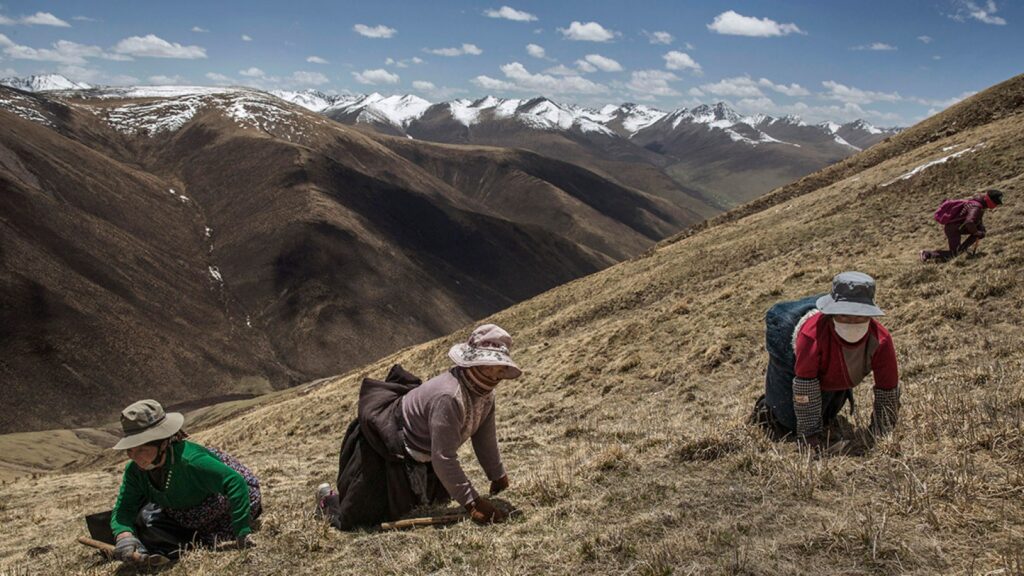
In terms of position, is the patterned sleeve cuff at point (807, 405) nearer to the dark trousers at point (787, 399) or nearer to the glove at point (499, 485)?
the dark trousers at point (787, 399)

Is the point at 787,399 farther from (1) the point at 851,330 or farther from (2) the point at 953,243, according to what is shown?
(2) the point at 953,243

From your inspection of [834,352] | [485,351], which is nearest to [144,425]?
[485,351]

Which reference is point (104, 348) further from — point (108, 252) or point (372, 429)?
point (372, 429)

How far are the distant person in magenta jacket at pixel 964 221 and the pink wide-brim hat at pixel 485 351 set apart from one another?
1303cm

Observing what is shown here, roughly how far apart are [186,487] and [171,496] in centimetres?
18

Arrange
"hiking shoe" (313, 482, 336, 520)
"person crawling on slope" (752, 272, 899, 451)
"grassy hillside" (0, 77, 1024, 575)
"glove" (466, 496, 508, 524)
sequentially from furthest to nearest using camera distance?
"hiking shoe" (313, 482, 336, 520) < "person crawling on slope" (752, 272, 899, 451) < "glove" (466, 496, 508, 524) < "grassy hillside" (0, 77, 1024, 575)

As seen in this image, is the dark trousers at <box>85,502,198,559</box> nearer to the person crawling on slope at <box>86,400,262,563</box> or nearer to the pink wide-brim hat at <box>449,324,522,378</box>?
the person crawling on slope at <box>86,400,262,563</box>

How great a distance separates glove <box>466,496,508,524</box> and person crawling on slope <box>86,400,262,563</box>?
221 cm

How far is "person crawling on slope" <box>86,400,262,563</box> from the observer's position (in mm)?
5730

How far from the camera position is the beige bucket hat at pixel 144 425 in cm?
554

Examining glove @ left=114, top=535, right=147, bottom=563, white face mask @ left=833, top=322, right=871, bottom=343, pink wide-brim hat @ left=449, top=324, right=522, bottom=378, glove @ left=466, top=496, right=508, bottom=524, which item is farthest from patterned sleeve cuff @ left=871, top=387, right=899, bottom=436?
glove @ left=114, top=535, right=147, bottom=563

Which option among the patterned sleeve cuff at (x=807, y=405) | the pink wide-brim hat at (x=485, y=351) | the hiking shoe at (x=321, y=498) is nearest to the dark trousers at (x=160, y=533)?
the hiking shoe at (x=321, y=498)

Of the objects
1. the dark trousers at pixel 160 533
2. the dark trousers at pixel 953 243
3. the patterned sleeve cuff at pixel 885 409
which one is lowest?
the dark trousers at pixel 160 533

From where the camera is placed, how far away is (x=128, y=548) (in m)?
5.75
